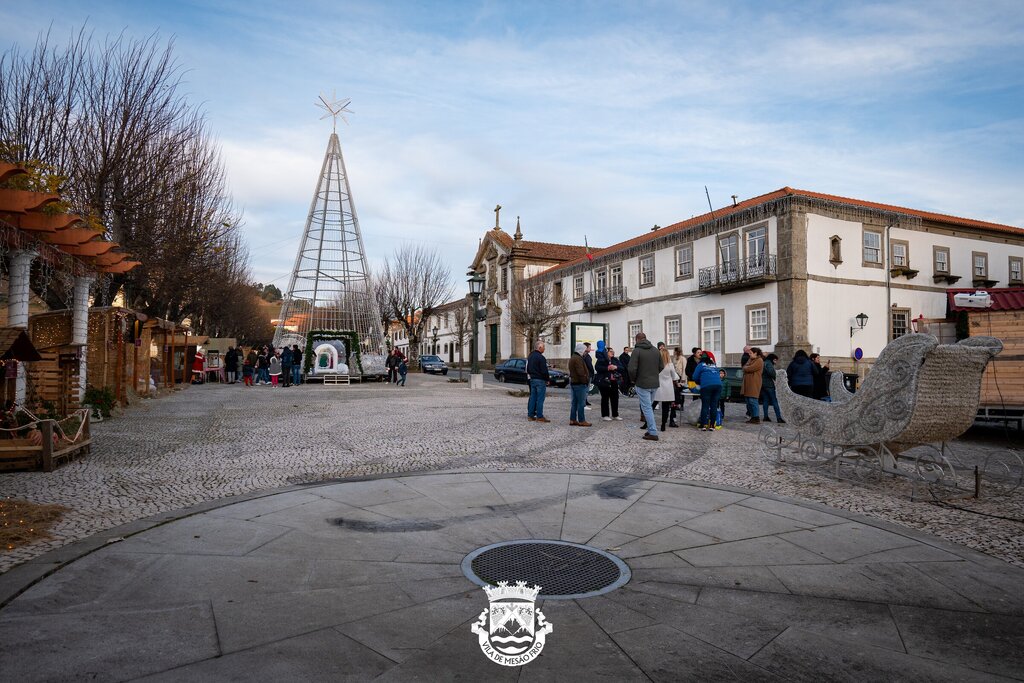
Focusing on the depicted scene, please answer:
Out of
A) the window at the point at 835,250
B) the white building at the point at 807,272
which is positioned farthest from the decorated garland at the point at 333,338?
the window at the point at 835,250

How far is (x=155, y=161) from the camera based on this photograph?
1664 centimetres

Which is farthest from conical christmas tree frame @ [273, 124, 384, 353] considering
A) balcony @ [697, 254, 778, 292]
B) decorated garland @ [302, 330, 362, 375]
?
balcony @ [697, 254, 778, 292]

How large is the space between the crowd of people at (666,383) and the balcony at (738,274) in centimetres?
1269

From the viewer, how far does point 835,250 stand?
27469 mm

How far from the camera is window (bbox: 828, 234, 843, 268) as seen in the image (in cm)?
2733

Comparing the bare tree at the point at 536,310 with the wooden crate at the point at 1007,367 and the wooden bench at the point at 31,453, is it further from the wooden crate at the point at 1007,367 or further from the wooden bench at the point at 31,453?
the wooden bench at the point at 31,453

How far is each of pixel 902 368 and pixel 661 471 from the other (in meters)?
2.75

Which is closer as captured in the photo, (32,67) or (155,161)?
(32,67)

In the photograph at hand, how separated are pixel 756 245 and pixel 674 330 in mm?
6645

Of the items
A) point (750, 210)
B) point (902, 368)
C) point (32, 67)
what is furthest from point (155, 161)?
point (750, 210)

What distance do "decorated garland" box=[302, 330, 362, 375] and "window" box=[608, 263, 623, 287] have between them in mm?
16328

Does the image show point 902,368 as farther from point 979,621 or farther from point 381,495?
point 381,495

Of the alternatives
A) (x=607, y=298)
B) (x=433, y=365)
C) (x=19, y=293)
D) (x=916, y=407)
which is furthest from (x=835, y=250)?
(x=19, y=293)

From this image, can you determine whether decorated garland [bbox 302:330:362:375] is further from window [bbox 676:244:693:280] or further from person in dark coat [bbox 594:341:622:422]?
person in dark coat [bbox 594:341:622:422]
